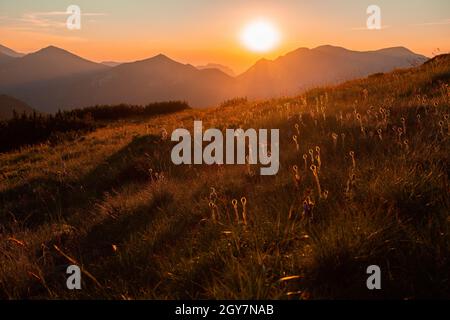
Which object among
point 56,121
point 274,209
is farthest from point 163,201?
point 56,121

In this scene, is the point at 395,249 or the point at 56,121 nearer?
the point at 395,249

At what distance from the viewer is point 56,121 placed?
2044 centimetres

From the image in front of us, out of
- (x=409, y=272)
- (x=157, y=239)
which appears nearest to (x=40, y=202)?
(x=157, y=239)

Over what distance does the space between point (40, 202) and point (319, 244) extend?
536 centimetres

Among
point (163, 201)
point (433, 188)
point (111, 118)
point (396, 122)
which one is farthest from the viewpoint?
point (111, 118)

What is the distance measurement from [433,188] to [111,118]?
23396 mm

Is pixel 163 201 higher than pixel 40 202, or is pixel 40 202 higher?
pixel 163 201

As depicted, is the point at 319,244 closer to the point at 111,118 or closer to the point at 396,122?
the point at 396,122

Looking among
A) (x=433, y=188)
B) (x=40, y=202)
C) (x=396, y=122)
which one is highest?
(x=396, y=122)

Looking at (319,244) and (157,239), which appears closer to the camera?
(319,244)

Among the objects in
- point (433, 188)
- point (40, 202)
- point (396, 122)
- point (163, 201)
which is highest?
point (396, 122)
